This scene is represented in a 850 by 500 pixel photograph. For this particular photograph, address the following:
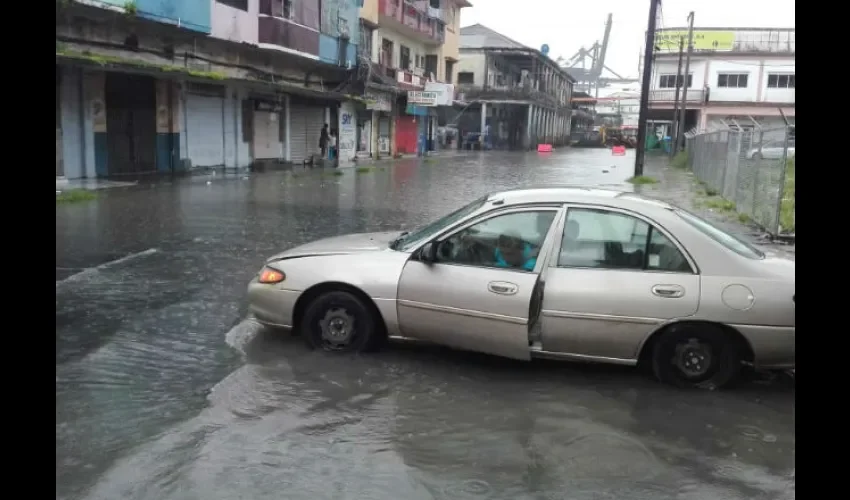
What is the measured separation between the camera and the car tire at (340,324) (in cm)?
556

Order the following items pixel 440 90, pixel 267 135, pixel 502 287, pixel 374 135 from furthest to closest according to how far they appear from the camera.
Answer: pixel 440 90 < pixel 374 135 < pixel 267 135 < pixel 502 287

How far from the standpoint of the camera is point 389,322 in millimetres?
5504

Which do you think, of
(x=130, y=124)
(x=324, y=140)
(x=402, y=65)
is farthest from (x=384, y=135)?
(x=130, y=124)

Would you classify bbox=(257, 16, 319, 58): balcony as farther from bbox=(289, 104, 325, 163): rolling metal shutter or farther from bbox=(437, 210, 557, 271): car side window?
bbox=(437, 210, 557, 271): car side window

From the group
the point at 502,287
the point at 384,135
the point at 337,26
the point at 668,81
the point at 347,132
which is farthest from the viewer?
the point at 668,81

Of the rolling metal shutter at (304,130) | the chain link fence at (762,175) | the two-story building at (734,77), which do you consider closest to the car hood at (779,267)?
the chain link fence at (762,175)

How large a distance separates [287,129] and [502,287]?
26897mm

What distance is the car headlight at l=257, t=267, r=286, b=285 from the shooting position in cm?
575

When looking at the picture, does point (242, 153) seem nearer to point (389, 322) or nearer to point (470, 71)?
point (389, 322)

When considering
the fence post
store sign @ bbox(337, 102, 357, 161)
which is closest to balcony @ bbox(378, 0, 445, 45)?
store sign @ bbox(337, 102, 357, 161)

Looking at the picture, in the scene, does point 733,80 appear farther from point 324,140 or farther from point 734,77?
point 324,140

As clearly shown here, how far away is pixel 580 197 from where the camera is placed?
5391mm

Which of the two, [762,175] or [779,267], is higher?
[762,175]
